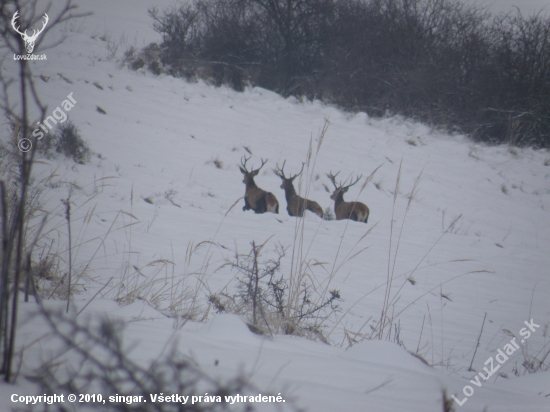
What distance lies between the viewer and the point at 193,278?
12.9 feet

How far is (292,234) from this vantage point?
21.2ft

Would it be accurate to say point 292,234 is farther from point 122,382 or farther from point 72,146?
point 122,382

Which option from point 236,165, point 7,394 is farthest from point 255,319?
point 236,165

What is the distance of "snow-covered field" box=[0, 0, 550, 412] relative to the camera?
57.1 inches

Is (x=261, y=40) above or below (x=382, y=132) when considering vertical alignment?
above

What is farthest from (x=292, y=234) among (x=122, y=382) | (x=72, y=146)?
(x=122, y=382)

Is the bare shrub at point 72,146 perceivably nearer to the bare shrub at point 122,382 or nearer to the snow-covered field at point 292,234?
the snow-covered field at point 292,234

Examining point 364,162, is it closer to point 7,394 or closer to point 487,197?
point 487,197

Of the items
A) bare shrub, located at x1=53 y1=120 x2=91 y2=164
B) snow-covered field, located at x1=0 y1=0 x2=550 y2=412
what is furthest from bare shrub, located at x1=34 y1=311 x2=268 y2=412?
bare shrub, located at x1=53 y1=120 x2=91 y2=164

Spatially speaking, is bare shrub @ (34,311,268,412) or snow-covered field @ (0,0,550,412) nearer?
bare shrub @ (34,311,268,412)

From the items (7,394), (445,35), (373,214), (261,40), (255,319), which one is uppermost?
(445,35)

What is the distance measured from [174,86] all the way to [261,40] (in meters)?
5.92

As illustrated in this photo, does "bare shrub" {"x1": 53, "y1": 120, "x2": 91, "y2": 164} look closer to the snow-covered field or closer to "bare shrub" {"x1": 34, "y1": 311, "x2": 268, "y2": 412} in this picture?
the snow-covered field

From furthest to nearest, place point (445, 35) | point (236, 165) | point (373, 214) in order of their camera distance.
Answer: point (445, 35) → point (236, 165) → point (373, 214)
